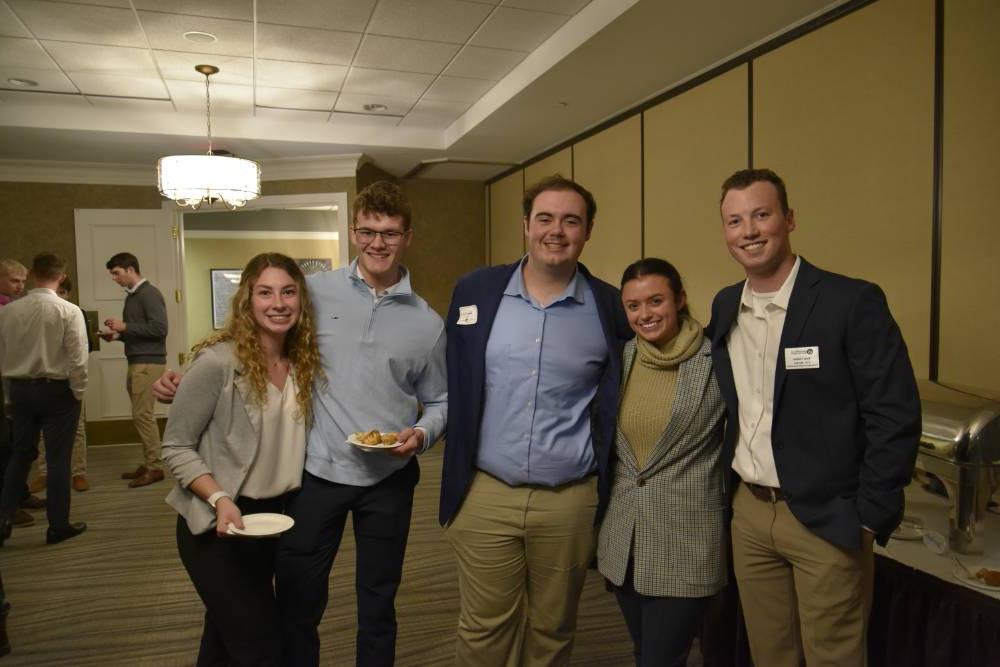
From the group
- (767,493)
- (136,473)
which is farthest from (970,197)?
(136,473)

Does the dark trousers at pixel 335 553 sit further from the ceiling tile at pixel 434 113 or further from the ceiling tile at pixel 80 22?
the ceiling tile at pixel 434 113

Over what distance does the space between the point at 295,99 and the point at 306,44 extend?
1.18 metres

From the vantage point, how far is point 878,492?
1.48m

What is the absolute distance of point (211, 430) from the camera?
1.75 m

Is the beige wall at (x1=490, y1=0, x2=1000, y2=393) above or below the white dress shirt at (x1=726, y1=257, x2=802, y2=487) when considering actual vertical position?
above

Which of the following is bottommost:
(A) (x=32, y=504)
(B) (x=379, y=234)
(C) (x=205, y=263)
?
(A) (x=32, y=504)

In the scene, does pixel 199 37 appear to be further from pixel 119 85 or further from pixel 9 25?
pixel 119 85

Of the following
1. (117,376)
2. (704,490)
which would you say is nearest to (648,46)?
(704,490)

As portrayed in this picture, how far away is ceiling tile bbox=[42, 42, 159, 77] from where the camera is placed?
390 centimetres

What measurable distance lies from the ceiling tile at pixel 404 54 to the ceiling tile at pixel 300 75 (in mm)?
264

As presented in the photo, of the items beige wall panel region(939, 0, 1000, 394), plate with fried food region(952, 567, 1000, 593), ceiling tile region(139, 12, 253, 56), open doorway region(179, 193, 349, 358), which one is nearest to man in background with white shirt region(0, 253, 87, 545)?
ceiling tile region(139, 12, 253, 56)

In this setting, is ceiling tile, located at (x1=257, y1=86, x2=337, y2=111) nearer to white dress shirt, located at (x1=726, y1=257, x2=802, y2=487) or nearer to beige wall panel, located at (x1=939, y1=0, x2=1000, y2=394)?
beige wall panel, located at (x1=939, y1=0, x2=1000, y2=394)

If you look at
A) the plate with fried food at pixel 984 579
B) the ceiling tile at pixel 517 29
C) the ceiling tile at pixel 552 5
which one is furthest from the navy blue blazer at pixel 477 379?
the ceiling tile at pixel 517 29

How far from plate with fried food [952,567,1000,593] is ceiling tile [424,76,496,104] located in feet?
12.8
